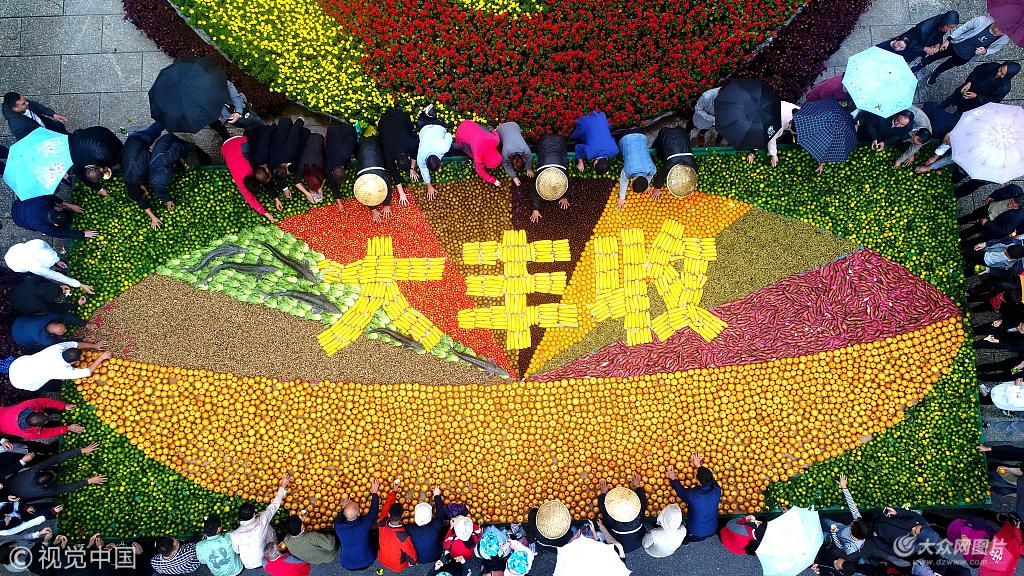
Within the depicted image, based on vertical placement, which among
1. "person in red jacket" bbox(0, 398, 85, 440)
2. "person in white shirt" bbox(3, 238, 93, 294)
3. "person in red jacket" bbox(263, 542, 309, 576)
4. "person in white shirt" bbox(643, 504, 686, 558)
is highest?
"person in white shirt" bbox(3, 238, 93, 294)

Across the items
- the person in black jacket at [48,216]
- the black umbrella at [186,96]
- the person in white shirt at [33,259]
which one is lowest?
the person in white shirt at [33,259]

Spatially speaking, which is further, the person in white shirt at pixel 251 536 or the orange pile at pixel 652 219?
the orange pile at pixel 652 219

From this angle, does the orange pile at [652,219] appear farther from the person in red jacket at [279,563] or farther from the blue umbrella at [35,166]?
the blue umbrella at [35,166]

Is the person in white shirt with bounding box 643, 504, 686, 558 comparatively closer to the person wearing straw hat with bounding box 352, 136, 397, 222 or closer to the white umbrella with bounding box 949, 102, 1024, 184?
the person wearing straw hat with bounding box 352, 136, 397, 222

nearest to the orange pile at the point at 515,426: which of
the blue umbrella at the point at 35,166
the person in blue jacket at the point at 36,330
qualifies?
the person in blue jacket at the point at 36,330

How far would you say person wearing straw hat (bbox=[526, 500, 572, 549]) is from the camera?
7.30 meters

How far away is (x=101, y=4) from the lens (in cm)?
916

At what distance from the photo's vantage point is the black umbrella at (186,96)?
23.7 ft

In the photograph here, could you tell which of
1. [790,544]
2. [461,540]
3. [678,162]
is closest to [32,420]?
[461,540]

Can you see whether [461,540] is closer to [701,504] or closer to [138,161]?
[701,504]

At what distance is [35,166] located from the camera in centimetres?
741

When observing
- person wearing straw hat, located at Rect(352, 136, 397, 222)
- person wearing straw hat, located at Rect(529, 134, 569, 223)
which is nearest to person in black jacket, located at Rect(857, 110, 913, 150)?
person wearing straw hat, located at Rect(529, 134, 569, 223)

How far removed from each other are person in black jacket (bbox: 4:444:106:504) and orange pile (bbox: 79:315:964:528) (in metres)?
0.72

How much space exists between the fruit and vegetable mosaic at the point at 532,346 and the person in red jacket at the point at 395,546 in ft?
2.45
